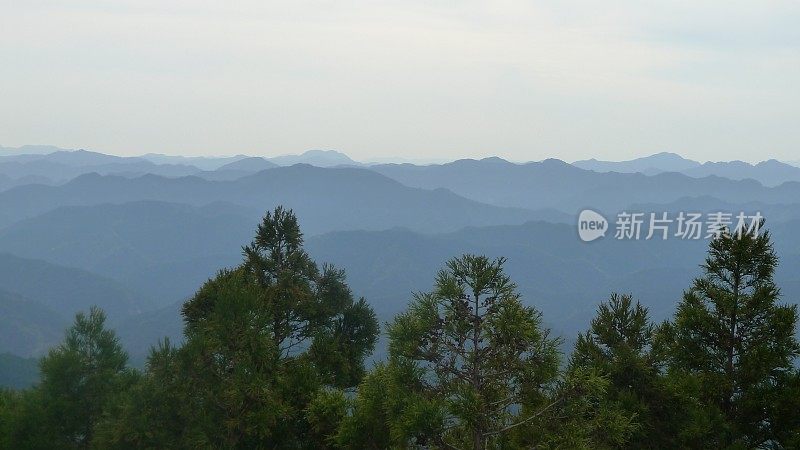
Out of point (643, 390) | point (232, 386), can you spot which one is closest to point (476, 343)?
point (643, 390)

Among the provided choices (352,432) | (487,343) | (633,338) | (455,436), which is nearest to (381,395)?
(352,432)

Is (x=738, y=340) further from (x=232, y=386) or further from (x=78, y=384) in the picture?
(x=78, y=384)

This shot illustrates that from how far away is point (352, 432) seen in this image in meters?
20.0

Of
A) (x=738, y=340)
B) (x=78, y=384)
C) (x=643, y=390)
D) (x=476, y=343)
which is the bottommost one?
(x=78, y=384)

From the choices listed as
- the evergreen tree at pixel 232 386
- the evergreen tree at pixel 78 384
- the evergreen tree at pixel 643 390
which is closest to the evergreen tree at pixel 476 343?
the evergreen tree at pixel 643 390

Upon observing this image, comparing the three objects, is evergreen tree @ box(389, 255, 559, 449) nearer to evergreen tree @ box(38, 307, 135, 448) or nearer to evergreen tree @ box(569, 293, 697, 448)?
evergreen tree @ box(569, 293, 697, 448)

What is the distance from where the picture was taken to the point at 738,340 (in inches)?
920

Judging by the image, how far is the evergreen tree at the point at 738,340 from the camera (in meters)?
22.5

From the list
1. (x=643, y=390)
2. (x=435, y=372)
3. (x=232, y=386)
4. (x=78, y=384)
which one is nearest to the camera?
(x=435, y=372)

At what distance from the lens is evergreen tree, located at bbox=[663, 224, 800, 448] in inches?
885

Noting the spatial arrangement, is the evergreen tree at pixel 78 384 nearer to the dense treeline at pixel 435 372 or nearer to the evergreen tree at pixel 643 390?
the dense treeline at pixel 435 372

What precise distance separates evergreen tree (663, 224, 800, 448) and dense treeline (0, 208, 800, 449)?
0.15 ft

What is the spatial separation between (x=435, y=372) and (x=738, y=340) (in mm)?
12505

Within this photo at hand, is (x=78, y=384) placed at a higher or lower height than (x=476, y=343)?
lower
